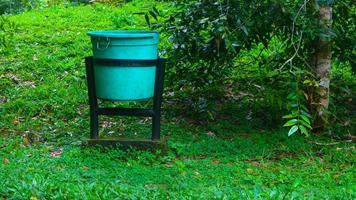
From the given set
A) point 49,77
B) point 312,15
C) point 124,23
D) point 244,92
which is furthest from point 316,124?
point 124,23

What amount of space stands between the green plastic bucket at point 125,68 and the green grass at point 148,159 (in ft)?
1.75

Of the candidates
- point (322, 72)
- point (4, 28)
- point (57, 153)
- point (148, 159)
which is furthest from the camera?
point (4, 28)

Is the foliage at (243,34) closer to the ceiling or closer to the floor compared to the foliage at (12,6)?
closer to the ceiling

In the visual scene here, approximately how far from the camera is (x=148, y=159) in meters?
5.06

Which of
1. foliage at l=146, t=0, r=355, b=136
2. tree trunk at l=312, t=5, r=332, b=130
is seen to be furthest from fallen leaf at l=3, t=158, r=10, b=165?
tree trunk at l=312, t=5, r=332, b=130

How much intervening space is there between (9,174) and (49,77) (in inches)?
150

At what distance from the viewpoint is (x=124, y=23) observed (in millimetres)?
10828

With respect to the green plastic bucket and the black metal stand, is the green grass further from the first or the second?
the green plastic bucket

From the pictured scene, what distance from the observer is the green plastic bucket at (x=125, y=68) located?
505 centimetres

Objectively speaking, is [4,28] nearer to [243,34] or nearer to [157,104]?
[157,104]

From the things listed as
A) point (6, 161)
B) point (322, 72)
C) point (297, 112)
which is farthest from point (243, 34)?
point (6, 161)

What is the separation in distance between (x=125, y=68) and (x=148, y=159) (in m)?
0.81

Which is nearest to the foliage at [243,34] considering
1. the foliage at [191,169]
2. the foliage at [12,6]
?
the foliage at [191,169]

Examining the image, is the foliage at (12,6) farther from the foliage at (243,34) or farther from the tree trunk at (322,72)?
the tree trunk at (322,72)
